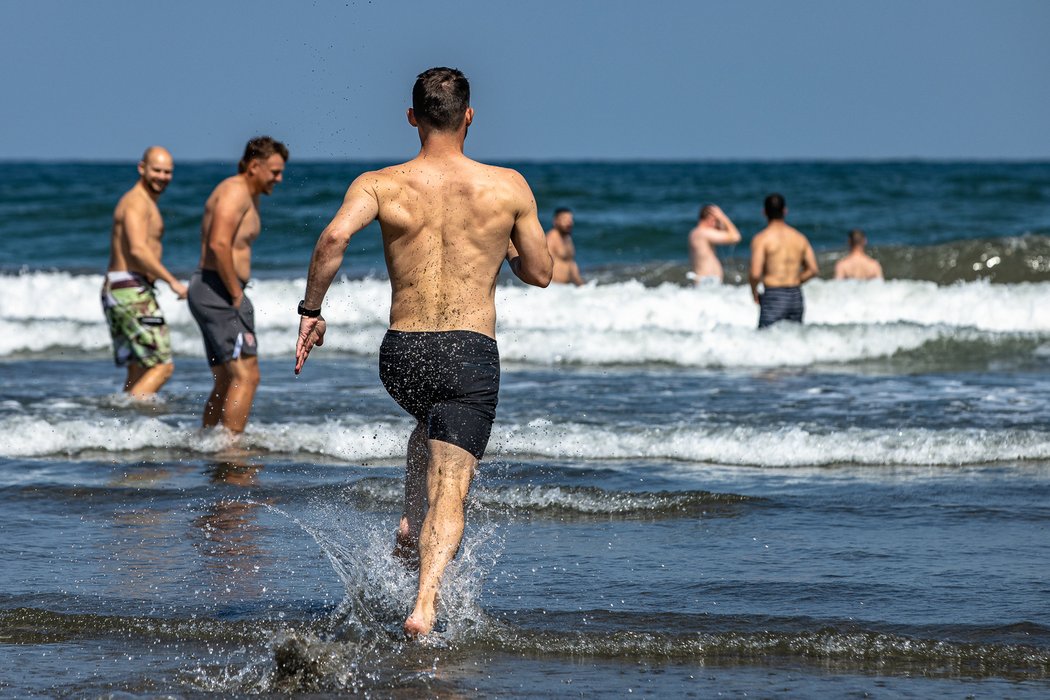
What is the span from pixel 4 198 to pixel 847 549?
31.7 m

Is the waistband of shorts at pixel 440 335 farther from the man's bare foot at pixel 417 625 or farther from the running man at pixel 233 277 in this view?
the running man at pixel 233 277

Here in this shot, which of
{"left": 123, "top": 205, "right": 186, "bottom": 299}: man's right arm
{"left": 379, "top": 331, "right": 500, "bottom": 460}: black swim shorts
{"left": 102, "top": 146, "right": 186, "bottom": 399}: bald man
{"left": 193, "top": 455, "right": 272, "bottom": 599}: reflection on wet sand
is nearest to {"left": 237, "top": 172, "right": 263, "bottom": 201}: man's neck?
{"left": 102, "top": 146, "right": 186, "bottom": 399}: bald man

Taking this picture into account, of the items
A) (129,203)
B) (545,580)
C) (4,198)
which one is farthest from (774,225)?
(4,198)

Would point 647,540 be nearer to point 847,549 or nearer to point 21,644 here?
point 847,549

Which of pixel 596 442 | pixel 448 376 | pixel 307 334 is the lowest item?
pixel 596 442

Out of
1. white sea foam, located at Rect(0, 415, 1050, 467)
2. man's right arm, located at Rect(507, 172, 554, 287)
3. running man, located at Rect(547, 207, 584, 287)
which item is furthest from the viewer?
running man, located at Rect(547, 207, 584, 287)

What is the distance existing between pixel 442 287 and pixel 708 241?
11.8 metres

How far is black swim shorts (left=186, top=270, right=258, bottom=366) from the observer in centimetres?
738

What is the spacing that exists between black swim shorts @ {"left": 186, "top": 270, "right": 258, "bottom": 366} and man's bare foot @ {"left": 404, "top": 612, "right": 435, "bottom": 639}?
370 cm

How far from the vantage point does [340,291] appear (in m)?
17.7

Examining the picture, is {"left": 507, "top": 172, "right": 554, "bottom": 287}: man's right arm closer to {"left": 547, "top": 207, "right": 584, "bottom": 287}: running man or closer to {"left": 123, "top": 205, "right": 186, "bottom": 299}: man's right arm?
{"left": 123, "top": 205, "right": 186, "bottom": 299}: man's right arm
